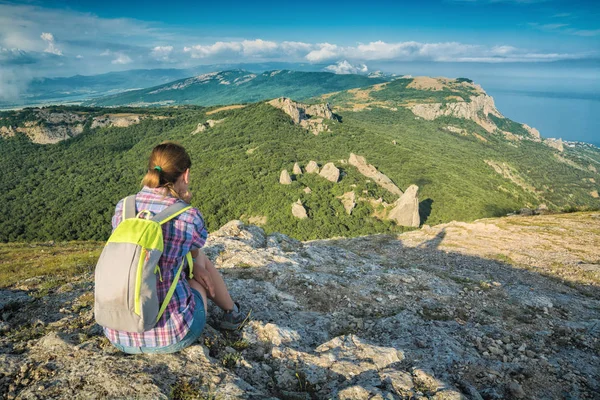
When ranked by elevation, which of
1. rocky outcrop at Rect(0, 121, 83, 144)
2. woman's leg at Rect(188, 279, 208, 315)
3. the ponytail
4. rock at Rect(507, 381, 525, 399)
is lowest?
rock at Rect(507, 381, 525, 399)

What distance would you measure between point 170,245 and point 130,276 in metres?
0.59

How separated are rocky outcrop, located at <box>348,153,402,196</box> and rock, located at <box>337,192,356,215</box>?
1275 centimetres

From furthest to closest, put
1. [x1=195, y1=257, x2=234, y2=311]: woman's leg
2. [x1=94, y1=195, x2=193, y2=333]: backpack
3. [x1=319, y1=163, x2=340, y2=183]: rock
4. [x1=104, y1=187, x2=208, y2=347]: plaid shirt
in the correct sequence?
[x1=319, y1=163, x2=340, y2=183]: rock < [x1=195, y1=257, x2=234, y2=311]: woman's leg < [x1=104, y1=187, x2=208, y2=347]: plaid shirt < [x1=94, y1=195, x2=193, y2=333]: backpack

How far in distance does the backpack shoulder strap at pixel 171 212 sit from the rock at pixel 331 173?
76.5 metres

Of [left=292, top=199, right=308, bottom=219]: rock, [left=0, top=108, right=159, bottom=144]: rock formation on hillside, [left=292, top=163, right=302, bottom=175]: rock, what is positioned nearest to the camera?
[left=292, top=199, right=308, bottom=219]: rock

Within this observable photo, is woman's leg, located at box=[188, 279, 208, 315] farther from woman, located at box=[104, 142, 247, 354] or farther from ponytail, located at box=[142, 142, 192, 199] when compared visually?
ponytail, located at box=[142, 142, 192, 199]

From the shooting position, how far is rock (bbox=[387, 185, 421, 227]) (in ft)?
199

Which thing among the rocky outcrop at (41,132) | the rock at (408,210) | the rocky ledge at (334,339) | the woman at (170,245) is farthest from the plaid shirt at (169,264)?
the rocky outcrop at (41,132)

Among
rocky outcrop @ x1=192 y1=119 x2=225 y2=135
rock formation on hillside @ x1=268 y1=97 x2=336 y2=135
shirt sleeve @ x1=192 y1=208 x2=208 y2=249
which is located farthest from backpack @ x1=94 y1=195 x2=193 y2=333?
Result: rocky outcrop @ x1=192 y1=119 x2=225 y2=135

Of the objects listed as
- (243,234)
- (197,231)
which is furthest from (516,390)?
(243,234)

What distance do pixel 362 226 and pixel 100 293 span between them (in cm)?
6265

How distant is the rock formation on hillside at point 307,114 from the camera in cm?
13550

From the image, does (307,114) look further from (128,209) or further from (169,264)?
(169,264)

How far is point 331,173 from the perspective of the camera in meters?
79.7
